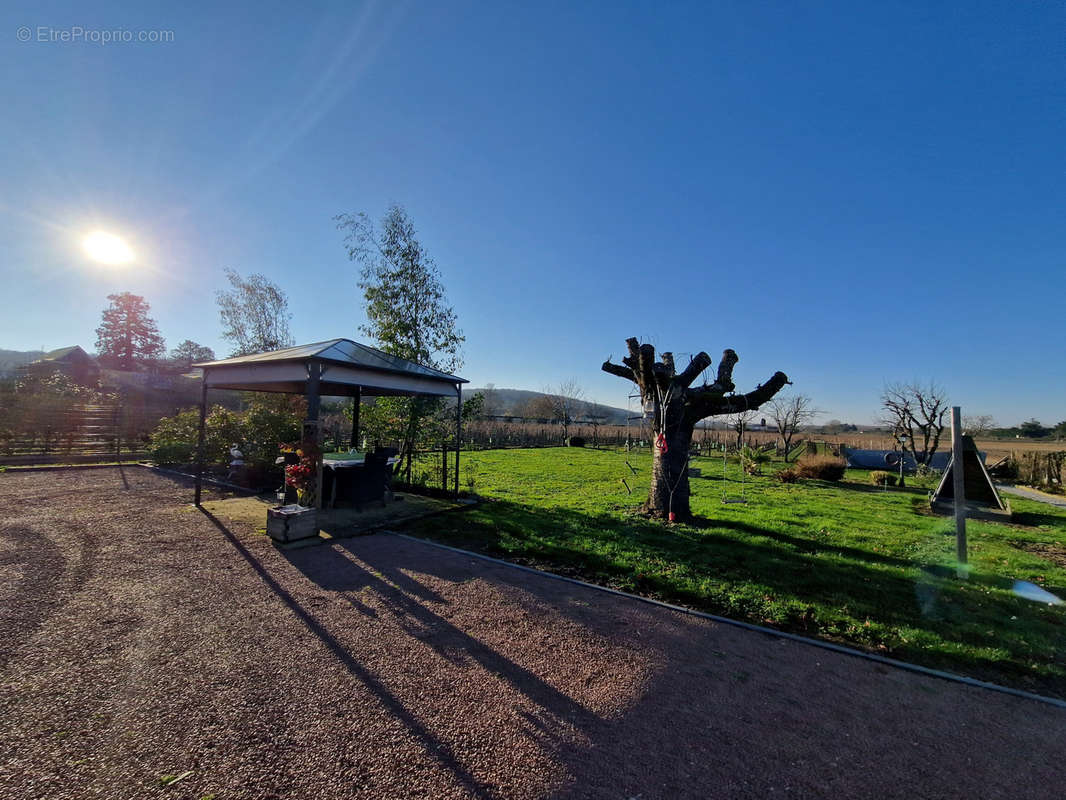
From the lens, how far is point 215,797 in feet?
5.47

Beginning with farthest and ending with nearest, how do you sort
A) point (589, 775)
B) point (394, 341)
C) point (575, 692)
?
point (394, 341) → point (575, 692) → point (589, 775)

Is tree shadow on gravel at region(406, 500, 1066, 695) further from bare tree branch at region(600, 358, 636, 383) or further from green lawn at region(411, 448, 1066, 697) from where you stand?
bare tree branch at region(600, 358, 636, 383)

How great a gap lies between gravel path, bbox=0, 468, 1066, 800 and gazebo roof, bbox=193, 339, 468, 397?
2646mm

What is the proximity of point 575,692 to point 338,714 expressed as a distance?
1.30 meters

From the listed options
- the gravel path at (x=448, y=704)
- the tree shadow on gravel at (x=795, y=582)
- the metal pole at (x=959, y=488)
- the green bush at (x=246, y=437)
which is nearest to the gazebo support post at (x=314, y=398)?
the tree shadow on gravel at (x=795, y=582)

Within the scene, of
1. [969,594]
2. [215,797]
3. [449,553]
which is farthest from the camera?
[449,553]

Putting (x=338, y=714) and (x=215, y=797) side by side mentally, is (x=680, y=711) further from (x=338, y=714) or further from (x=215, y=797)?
(x=215, y=797)

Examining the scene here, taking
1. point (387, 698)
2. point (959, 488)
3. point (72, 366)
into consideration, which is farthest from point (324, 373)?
point (72, 366)

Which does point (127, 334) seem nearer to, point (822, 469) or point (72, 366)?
point (72, 366)

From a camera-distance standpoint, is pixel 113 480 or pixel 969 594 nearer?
pixel 969 594

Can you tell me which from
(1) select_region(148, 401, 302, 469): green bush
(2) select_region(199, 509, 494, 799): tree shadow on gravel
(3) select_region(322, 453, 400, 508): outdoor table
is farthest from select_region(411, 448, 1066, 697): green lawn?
(1) select_region(148, 401, 302, 469): green bush

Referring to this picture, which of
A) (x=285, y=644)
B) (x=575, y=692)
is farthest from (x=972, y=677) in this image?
(x=285, y=644)

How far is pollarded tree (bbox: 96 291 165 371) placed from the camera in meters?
29.6

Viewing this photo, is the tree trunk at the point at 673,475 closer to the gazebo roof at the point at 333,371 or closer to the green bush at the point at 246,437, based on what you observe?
the gazebo roof at the point at 333,371
